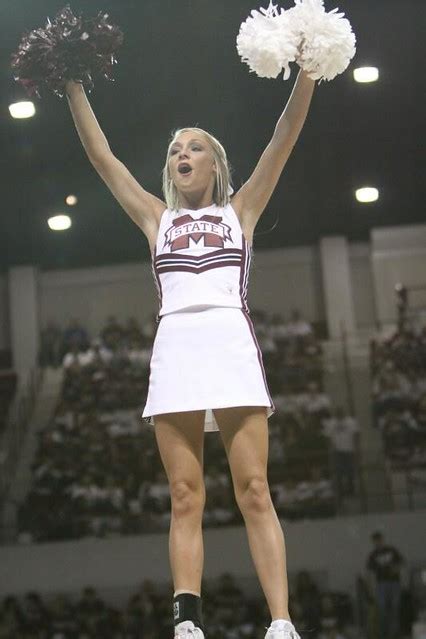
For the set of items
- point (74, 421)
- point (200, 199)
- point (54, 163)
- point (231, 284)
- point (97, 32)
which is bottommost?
point (231, 284)

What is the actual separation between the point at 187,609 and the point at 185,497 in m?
0.36

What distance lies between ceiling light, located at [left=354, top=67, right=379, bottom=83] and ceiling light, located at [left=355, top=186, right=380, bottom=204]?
17.6 feet

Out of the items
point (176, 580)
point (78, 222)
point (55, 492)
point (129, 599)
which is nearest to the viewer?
point (176, 580)

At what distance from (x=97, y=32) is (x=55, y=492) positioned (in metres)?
10.7

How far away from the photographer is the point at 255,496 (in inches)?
157

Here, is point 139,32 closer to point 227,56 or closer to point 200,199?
point 227,56

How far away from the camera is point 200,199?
439 centimetres

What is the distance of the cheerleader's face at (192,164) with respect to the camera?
434 cm

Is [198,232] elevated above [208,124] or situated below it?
below

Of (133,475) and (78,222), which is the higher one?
(78,222)

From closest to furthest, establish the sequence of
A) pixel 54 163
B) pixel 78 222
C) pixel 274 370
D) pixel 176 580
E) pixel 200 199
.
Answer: pixel 176 580
pixel 200 199
pixel 54 163
pixel 274 370
pixel 78 222

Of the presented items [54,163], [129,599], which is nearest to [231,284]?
[129,599]

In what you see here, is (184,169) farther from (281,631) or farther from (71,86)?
(281,631)

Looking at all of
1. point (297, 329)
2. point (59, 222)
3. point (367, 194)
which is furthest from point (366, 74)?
point (59, 222)
